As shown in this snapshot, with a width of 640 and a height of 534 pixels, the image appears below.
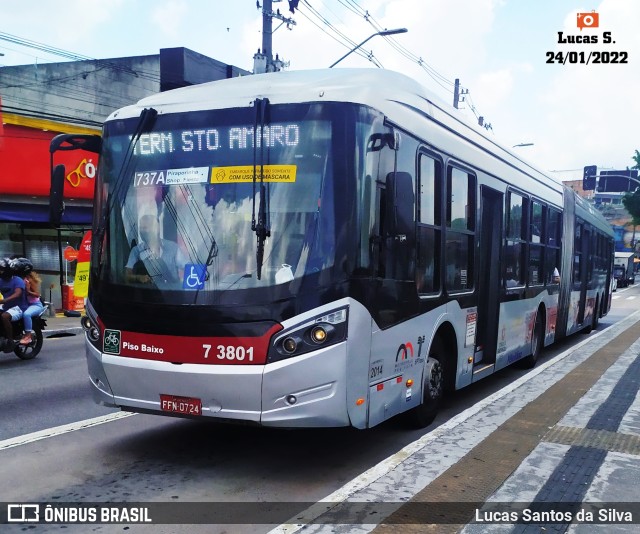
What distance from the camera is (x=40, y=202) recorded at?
18.0 metres

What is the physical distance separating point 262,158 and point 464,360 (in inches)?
144

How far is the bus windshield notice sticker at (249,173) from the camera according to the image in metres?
4.84

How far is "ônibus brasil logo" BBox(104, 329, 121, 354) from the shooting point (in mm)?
5172

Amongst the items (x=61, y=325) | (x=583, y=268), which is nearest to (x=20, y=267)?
(x=61, y=325)

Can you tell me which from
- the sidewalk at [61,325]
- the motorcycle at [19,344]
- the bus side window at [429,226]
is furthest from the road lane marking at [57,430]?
the sidewalk at [61,325]

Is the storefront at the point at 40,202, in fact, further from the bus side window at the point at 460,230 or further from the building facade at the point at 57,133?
the bus side window at the point at 460,230

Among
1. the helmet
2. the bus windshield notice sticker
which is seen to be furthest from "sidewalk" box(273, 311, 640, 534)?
the helmet

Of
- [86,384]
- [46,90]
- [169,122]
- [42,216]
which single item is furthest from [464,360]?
[46,90]

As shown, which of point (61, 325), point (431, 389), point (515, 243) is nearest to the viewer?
point (431, 389)

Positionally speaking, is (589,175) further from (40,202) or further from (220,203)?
(220,203)

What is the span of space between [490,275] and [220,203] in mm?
4568

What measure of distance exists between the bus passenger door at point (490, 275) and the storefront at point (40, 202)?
485 inches

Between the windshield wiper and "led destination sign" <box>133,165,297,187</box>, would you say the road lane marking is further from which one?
the windshield wiper

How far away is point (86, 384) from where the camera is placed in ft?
28.1
